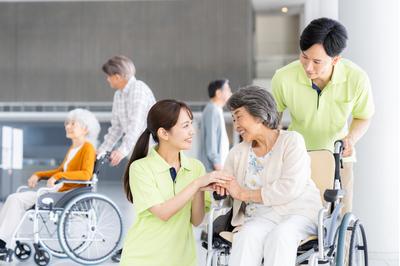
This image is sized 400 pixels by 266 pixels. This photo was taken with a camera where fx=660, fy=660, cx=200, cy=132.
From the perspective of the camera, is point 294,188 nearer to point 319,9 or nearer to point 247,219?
point 247,219

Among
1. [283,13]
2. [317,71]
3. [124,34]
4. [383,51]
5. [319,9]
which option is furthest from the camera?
[124,34]

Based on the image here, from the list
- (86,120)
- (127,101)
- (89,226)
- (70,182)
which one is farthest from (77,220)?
(127,101)

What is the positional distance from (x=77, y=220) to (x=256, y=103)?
2106mm

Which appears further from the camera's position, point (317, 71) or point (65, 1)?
point (65, 1)

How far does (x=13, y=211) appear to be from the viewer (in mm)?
3945

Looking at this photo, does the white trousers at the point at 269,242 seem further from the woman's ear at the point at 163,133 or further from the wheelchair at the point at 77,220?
the wheelchair at the point at 77,220

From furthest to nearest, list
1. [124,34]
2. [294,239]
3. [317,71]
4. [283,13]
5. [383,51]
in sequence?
[124,34] < [283,13] < [383,51] < [317,71] < [294,239]

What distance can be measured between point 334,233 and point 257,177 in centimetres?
32

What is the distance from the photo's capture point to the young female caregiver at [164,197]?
7.32 ft

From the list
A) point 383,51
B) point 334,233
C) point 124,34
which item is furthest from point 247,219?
point 124,34

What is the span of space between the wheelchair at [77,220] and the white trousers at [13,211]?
3 cm

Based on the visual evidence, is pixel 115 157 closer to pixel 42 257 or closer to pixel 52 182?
pixel 52 182

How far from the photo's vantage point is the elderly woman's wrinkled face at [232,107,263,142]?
224 cm

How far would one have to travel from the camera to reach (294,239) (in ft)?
6.81
